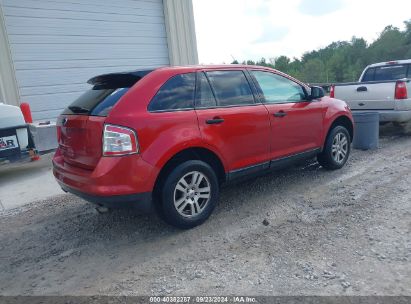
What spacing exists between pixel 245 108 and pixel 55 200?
3076mm

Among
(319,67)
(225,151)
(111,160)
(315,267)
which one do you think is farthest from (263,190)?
(319,67)

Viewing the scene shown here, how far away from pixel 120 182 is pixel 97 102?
92 cm

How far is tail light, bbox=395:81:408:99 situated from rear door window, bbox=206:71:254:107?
4218 mm

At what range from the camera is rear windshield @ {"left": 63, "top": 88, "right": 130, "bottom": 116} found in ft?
11.2

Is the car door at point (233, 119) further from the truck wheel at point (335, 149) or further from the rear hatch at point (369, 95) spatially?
the rear hatch at point (369, 95)

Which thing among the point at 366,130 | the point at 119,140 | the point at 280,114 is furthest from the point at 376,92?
the point at 119,140

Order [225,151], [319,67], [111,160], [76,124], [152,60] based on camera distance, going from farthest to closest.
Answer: [319,67]
[152,60]
[225,151]
[76,124]
[111,160]

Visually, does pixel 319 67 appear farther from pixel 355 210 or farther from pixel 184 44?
pixel 355 210

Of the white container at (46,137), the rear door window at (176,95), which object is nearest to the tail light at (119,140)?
the rear door window at (176,95)

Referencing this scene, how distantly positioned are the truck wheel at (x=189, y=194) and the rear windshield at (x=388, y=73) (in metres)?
6.73

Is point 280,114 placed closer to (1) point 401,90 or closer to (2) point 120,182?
(2) point 120,182

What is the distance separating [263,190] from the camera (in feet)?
15.7

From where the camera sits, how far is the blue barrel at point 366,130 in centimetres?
666

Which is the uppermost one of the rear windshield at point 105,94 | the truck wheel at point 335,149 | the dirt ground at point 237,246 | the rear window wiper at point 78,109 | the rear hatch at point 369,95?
the rear windshield at point 105,94
